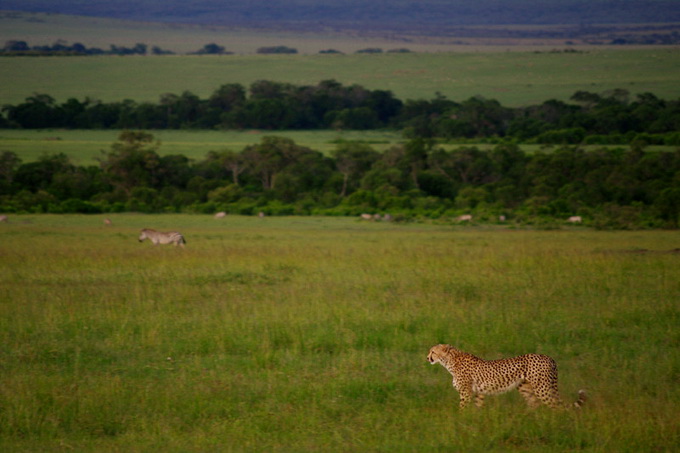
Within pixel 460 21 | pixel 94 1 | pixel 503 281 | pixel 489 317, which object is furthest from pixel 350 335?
pixel 94 1

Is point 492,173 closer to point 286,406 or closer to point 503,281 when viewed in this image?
point 503,281

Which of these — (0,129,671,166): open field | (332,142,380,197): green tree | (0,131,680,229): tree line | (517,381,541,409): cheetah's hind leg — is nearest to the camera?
(517,381,541,409): cheetah's hind leg

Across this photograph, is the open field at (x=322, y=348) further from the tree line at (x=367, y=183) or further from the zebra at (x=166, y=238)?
the tree line at (x=367, y=183)

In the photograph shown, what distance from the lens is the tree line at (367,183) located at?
101 ft

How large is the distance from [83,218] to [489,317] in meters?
21.6

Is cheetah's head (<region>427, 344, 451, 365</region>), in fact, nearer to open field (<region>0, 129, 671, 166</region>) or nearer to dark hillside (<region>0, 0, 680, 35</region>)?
open field (<region>0, 129, 671, 166</region>)

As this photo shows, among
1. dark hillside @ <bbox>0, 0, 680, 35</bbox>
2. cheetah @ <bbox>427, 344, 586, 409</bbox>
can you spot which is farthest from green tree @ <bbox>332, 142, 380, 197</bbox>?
dark hillside @ <bbox>0, 0, 680, 35</bbox>

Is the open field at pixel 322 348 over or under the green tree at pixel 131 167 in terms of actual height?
over

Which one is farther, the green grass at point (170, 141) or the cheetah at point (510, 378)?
the green grass at point (170, 141)

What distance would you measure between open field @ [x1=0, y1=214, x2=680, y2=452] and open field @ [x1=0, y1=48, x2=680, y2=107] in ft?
182

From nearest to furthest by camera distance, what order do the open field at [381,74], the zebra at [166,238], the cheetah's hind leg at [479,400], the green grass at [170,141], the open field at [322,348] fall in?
the open field at [322,348], the cheetah's hind leg at [479,400], the zebra at [166,238], the green grass at [170,141], the open field at [381,74]

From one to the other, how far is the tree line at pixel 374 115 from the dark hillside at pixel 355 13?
87965 millimetres

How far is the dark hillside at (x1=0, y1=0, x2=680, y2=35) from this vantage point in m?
162

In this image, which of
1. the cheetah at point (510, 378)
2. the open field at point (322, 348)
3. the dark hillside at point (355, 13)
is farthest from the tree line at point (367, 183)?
the dark hillside at point (355, 13)
